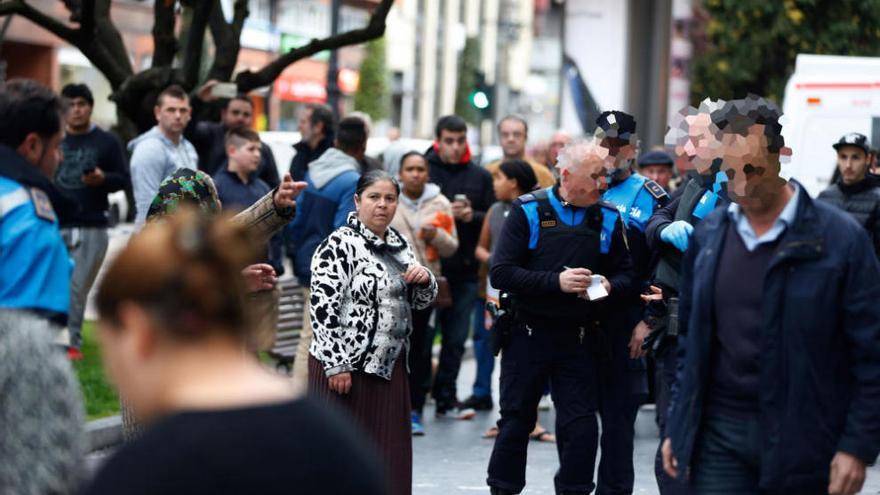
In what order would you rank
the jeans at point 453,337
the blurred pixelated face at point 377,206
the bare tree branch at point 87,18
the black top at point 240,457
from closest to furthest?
the black top at point 240,457
the blurred pixelated face at point 377,206
the jeans at point 453,337
the bare tree branch at point 87,18

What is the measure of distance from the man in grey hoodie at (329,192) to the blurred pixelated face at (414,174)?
422 mm

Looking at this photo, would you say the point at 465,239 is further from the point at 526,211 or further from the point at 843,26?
the point at 843,26

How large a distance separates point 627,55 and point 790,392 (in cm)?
2536

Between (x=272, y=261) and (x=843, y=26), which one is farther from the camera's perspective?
(x=843, y=26)

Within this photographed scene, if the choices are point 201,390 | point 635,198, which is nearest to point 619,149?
point 635,198

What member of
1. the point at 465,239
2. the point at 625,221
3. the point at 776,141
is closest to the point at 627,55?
the point at 465,239

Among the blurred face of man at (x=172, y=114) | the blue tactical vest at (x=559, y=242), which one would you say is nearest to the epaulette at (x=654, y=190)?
the blue tactical vest at (x=559, y=242)

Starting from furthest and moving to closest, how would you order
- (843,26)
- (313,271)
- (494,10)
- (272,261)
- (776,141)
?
(494,10), (843,26), (272,261), (313,271), (776,141)

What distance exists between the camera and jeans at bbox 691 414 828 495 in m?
5.04

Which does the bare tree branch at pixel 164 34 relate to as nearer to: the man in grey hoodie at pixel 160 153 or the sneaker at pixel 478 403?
the man in grey hoodie at pixel 160 153

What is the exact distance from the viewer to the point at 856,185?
37.6 feet

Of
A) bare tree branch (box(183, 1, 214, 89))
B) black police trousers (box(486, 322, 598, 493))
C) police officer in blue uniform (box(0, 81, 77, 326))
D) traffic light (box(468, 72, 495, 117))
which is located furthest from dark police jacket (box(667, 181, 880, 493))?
traffic light (box(468, 72, 495, 117))

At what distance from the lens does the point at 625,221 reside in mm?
8648

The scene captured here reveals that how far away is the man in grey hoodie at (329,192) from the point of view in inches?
424
